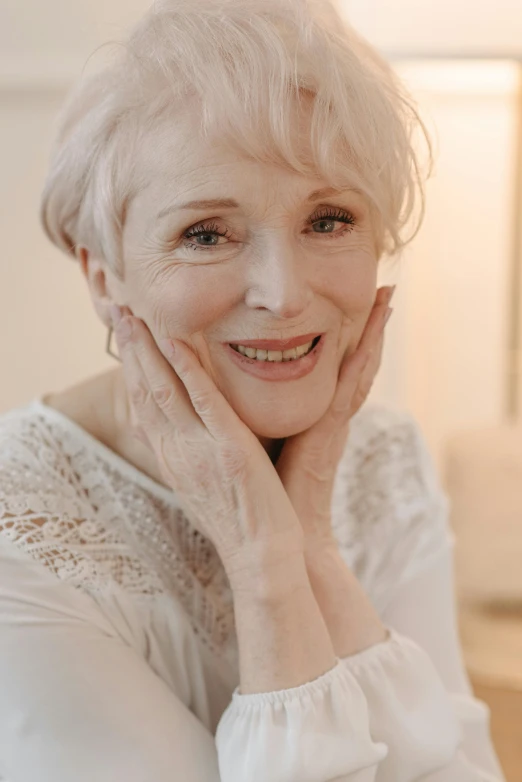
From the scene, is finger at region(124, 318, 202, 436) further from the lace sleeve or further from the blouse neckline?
the lace sleeve

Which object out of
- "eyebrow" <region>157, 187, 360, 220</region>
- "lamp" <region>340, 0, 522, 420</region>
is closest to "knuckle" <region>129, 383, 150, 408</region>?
"eyebrow" <region>157, 187, 360, 220</region>

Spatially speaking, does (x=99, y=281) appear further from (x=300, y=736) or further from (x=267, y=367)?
(x=300, y=736)

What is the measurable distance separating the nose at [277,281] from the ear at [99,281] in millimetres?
221

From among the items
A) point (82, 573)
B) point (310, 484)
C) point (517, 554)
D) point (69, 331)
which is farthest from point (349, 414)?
point (69, 331)

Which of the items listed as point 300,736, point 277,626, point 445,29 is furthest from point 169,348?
point 445,29

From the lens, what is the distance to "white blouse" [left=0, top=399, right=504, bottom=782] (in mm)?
1070

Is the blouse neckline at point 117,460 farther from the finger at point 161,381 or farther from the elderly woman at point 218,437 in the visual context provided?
the finger at point 161,381

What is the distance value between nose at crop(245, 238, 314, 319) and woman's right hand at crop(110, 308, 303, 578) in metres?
0.12

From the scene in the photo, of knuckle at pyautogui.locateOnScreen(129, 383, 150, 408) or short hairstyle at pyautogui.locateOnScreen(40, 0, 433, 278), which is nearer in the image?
short hairstyle at pyautogui.locateOnScreen(40, 0, 433, 278)

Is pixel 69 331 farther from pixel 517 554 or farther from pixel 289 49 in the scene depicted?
pixel 289 49

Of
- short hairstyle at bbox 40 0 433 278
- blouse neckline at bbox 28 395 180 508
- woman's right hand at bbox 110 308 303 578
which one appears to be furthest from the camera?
blouse neckline at bbox 28 395 180 508

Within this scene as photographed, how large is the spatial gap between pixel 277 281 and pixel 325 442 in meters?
0.27

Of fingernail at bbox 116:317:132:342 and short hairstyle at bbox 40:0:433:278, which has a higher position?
short hairstyle at bbox 40:0:433:278

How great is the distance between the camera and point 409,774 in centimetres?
116
